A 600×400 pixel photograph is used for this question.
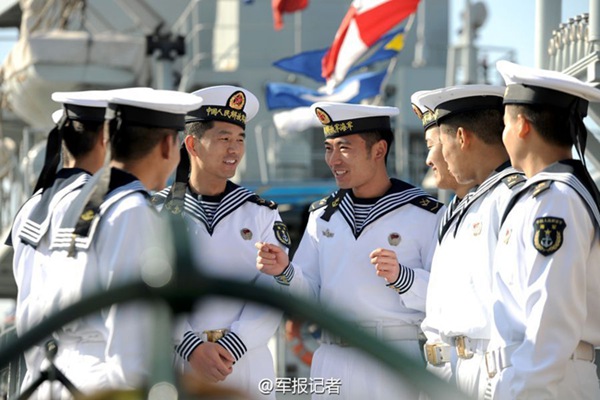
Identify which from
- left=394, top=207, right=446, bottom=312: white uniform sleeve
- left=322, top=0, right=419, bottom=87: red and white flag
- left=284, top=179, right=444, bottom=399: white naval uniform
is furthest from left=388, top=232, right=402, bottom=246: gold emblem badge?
left=322, top=0, right=419, bottom=87: red and white flag

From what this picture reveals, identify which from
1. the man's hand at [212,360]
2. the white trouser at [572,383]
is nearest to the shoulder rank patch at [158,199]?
the man's hand at [212,360]

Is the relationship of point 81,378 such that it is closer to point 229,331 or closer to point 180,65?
point 229,331

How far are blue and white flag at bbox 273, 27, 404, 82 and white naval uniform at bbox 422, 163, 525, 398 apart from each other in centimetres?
1299

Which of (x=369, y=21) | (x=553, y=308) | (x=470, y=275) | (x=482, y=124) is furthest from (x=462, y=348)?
(x=369, y=21)

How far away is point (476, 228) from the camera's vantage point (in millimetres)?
4406

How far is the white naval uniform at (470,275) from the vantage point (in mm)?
4199

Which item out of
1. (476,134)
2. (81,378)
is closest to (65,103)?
(476,134)

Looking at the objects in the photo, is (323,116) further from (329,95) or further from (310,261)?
(329,95)

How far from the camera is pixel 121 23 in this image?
2155cm

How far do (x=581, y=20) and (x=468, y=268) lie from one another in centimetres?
298

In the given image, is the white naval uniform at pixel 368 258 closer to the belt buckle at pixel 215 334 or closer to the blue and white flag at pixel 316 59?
the belt buckle at pixel 215 334

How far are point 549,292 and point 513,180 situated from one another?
75 cm

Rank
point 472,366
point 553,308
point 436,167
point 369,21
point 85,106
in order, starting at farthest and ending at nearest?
point 369,21
point 436,167
point 85,106
point 472,366
point 553,308

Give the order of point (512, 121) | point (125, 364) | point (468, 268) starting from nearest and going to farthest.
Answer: point (125, 364)
point (512, 121)
point (468, 268)
